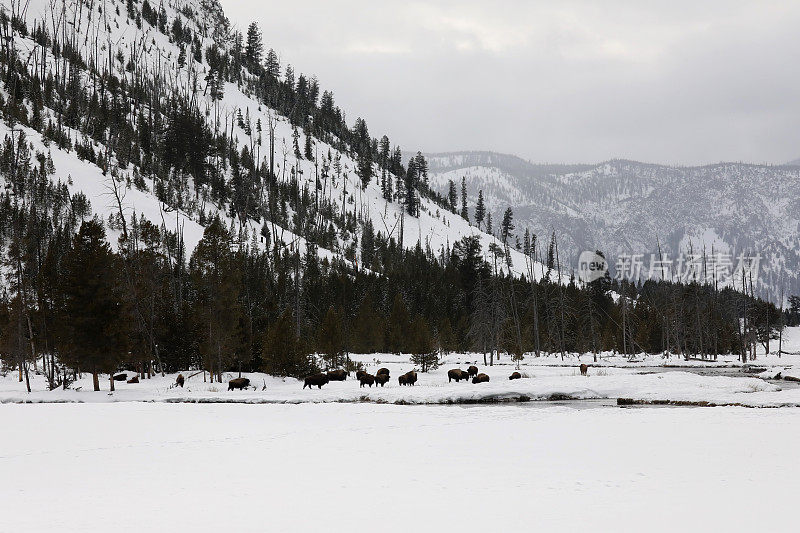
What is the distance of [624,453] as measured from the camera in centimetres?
1425

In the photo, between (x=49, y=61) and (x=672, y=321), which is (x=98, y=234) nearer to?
(x=672, y=321)

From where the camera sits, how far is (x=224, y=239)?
4175cm

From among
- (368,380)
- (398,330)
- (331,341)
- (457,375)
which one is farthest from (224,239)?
(398,330)

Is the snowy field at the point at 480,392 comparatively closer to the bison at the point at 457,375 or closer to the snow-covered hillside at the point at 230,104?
the bison at the point at 457,375

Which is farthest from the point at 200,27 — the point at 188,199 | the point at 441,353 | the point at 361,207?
the point at 441,353

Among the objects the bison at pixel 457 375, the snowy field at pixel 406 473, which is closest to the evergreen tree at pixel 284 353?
the bison at pixel 457 375

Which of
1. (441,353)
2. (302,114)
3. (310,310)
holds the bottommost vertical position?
(441,353)

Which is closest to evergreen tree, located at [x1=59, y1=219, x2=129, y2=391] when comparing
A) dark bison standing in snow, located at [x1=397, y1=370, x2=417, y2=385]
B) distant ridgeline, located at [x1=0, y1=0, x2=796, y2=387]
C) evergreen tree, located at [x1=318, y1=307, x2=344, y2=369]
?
distant ridgeline, located at [x1=0, y1=0, x2=796, y2=387]

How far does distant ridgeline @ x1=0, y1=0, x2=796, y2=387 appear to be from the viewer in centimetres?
4025

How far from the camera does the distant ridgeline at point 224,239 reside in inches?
1585

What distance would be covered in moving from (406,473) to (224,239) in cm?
3280

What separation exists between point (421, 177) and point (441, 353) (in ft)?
446

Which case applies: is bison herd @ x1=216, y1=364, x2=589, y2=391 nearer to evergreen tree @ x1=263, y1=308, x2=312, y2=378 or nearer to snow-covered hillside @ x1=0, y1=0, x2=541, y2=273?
evergreen tree @ x1=263, y1=308, x2=312, y2=378

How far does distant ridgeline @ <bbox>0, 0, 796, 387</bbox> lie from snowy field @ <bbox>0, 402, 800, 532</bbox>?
64.9ft
